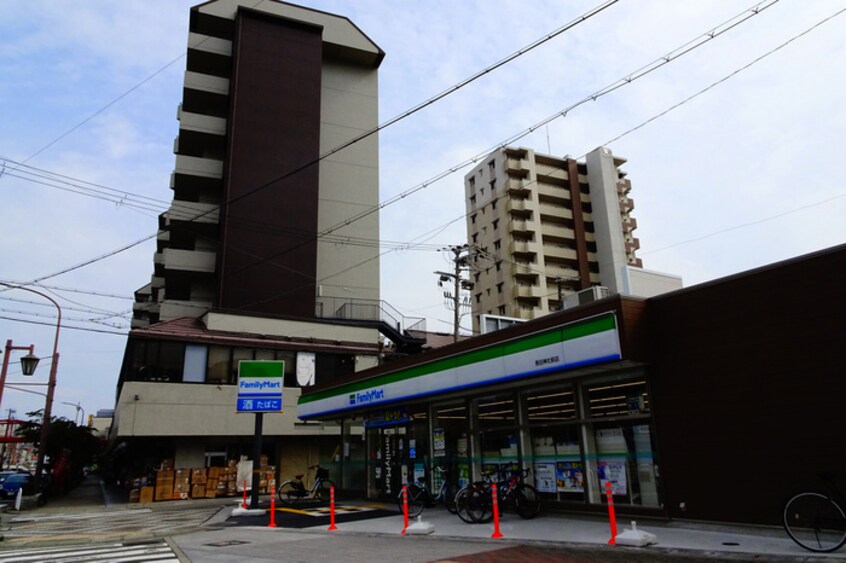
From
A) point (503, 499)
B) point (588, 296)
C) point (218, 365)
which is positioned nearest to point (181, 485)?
point (218, 365)

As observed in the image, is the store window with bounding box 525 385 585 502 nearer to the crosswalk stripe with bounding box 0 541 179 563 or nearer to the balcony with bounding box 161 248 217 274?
the crosswalk stripe with bounding box 0 541 179 563

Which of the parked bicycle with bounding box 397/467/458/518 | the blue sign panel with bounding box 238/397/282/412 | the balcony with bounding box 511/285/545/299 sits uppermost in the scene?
the balcony with bounding box 511/285/545/299

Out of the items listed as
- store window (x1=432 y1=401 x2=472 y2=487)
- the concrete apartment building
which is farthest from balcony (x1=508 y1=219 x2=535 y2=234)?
store window (x1=432 y1=401 x2=472 y2=487)

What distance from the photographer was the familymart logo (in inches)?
705

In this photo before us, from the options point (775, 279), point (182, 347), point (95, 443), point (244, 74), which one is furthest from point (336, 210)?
point (775, 279)

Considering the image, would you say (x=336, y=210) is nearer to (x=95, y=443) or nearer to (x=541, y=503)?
(x=95, y=443)

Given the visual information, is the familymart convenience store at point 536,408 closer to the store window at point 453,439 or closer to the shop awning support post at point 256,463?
the store window at point 453,439

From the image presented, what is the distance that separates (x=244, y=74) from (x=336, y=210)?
1041 cm

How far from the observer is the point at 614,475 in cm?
1147

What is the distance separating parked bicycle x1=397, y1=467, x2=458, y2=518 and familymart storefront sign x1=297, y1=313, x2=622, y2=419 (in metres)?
2.40

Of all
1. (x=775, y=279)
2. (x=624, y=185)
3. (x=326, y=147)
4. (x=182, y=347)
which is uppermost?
(x=624, y=185)

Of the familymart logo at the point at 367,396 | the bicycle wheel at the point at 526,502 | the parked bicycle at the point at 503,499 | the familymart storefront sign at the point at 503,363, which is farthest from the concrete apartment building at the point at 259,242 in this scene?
the bicycle wheel at the point at 526,502

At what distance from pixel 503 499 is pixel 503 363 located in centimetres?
304

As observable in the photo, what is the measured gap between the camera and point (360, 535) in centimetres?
1212
